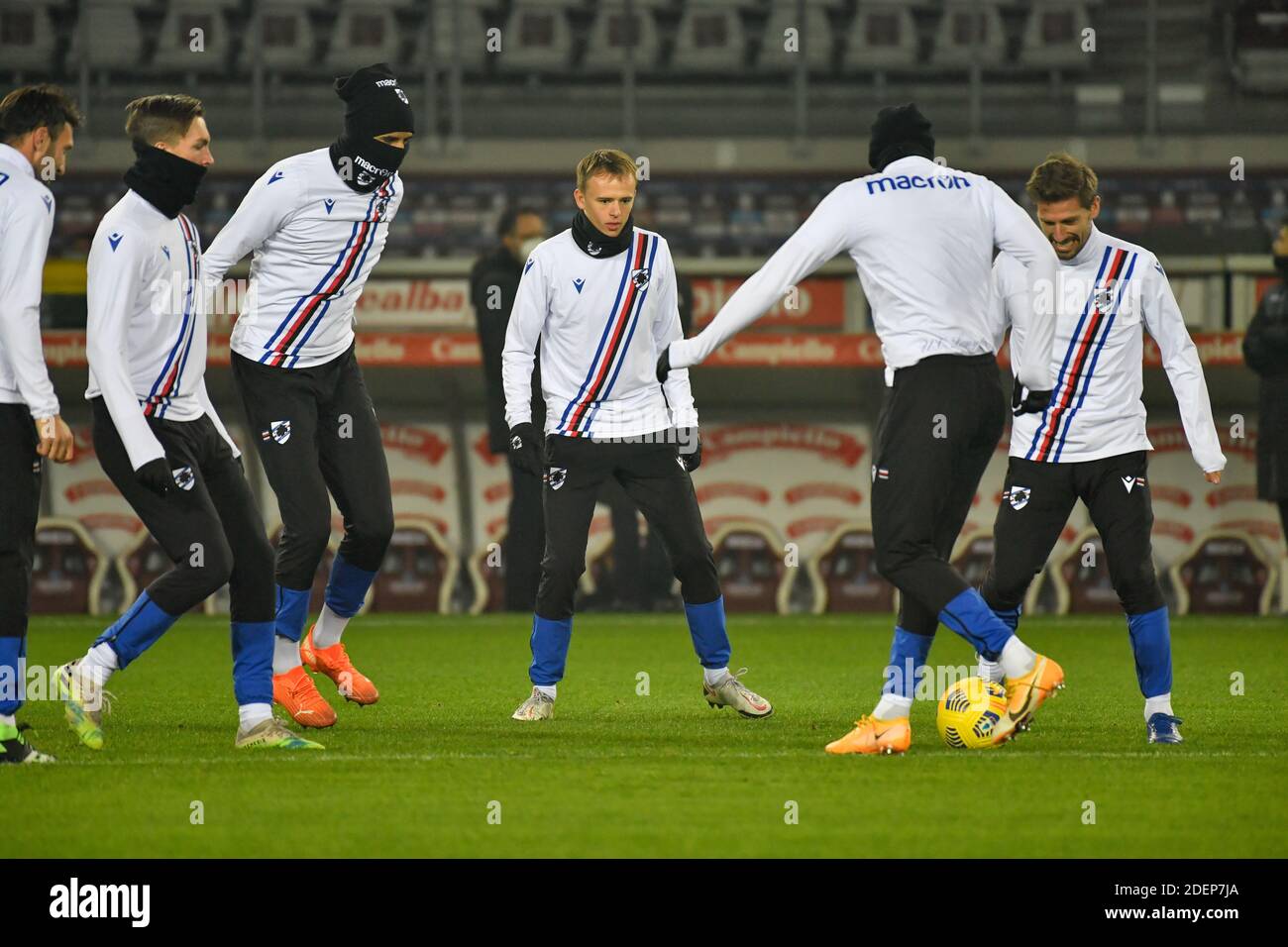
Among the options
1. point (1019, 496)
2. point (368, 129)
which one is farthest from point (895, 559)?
point (368, 129)

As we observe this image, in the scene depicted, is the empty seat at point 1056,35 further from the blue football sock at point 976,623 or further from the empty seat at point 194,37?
the blue football sock at point 976,623

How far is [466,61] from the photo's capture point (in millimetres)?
19109

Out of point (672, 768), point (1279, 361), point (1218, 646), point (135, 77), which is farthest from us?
point (135, 77)

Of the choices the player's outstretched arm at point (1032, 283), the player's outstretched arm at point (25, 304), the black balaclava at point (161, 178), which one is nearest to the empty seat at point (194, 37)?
the black balaclava at point (161, 178)

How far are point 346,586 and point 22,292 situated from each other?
193cm

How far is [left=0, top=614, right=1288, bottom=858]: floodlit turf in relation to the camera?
4.59 meters

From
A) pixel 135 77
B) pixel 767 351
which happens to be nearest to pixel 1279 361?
pixel 767 351

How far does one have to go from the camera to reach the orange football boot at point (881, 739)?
6.02m

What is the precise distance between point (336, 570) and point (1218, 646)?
5.51 metres

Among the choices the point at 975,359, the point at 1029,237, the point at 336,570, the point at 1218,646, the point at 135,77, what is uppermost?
the point at 135,77

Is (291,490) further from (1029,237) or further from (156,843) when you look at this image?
(1029,237)

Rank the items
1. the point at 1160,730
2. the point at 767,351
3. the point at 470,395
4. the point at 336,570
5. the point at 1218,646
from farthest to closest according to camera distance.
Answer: the point at 470,395 < the point at 767,351 < the point at 1218,646 < the point at 336,570 < the point at 1160,730

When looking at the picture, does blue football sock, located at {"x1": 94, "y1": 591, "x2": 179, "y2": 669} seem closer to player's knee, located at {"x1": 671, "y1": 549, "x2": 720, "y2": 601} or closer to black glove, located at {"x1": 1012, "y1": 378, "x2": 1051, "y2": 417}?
player's knee, located at {"x1": 671, "y1": 549, "x2": 720, "y2": 601}

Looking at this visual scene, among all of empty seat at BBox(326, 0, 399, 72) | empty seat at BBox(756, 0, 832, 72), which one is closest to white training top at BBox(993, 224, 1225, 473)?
empty seat at BBox(756, 0, 832, 72)
